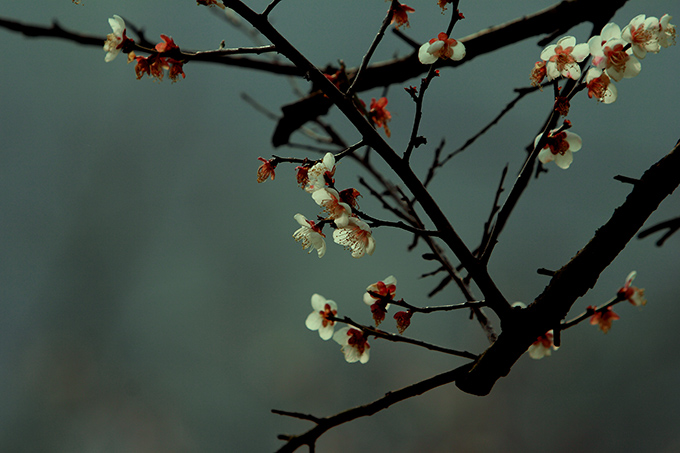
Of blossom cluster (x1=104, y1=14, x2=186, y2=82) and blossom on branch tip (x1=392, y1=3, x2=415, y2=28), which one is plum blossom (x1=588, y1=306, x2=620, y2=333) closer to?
blossom on branch tip (x1=392, y1=3, x2=415, y2=28)

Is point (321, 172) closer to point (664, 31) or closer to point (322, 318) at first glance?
point (322, 318)

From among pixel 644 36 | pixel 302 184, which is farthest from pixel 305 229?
pixel 644 36

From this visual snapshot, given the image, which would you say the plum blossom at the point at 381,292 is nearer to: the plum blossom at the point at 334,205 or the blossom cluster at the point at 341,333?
the blossom cluster at the point at 341,333

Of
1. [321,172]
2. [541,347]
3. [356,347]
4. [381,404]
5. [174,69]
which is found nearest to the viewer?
[321,172]

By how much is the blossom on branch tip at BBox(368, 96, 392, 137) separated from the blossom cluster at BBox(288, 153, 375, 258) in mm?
377

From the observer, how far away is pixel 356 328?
108cm

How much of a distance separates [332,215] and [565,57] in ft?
1.75

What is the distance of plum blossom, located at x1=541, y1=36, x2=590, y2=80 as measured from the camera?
0.83 metres

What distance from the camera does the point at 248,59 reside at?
1573mm

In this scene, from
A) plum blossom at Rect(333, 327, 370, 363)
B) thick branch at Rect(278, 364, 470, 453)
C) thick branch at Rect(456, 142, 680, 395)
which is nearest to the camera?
thick branch at Rect(456, 142, 680, 395)

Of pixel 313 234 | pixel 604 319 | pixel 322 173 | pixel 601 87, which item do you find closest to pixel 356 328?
pixel 313 234

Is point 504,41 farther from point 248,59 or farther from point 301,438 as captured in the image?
point 301,438

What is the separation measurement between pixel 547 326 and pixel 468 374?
0.19 m

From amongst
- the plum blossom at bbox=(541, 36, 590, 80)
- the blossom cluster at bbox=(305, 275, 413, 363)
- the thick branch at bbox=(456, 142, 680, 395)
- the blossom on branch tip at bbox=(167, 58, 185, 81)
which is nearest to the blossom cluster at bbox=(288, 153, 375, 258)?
the blossom cluster at bbox=(305, 275, 413, 363)
